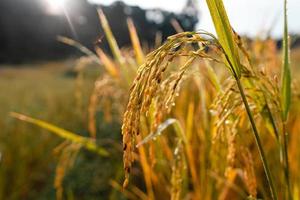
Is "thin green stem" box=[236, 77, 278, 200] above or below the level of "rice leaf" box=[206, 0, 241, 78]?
below

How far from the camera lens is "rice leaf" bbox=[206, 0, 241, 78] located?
572 mm

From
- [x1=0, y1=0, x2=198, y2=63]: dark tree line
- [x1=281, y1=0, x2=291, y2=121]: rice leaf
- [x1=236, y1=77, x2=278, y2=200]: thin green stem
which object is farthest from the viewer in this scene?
[x1=0, y1=0, x2=198, y2=63]: dark tree line

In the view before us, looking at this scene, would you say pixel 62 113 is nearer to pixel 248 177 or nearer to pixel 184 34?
pixel 248 177

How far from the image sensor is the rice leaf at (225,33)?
0.57m

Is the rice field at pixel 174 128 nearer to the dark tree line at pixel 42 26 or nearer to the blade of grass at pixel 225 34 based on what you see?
the blade of grass at pixel 225 34

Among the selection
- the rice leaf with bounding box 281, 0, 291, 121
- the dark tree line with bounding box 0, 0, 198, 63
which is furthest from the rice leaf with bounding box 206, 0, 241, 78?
the dark tree line with bounding box 0, 0, 198, 63

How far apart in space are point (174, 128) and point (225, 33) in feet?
3.50

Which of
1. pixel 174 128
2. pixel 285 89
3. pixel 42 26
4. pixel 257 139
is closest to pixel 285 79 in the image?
pixel 285 89

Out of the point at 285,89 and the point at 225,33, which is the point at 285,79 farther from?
the point at 225,33

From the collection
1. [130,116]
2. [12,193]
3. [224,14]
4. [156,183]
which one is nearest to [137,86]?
[130,116]

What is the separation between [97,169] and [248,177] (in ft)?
6.64

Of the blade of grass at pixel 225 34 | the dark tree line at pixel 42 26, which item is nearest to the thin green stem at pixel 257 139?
the blade of grass at pixel 225 34

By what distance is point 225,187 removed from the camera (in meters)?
1.39

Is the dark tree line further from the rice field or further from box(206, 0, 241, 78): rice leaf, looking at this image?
box(206, 0, 241, 78): rice leaf
